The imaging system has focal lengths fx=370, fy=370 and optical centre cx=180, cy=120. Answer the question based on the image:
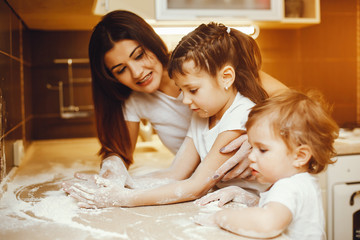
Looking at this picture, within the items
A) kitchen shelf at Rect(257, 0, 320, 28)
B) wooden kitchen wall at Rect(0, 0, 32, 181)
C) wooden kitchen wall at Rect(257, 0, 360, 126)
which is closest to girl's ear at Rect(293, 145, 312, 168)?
wooden kitchen wall at Rect(0, 0, 32, 181)

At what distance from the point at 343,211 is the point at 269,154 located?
0.98 metres

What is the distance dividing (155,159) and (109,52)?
0.68 metres

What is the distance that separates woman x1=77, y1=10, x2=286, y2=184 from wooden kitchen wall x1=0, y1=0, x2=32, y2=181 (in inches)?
12.2

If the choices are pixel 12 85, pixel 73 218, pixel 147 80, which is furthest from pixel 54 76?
pixel 73 218

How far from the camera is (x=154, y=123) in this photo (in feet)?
4.91

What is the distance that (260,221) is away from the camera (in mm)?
730

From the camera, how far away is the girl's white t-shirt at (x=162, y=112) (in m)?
1.43

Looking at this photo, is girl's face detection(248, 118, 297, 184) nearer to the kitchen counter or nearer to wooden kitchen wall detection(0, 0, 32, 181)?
the kitchen counter

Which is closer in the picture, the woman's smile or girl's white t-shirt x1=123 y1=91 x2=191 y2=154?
the woman's smile

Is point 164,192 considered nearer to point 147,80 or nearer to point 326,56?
point 147,80

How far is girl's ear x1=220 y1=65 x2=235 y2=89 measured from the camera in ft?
3.49

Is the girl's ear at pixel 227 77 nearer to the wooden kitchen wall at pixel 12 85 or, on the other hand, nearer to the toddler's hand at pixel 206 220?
the toddler's hand at pixel 206 220

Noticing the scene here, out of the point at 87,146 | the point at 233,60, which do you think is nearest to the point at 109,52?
the point at 233,60

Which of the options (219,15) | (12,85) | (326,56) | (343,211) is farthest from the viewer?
(326,56)
